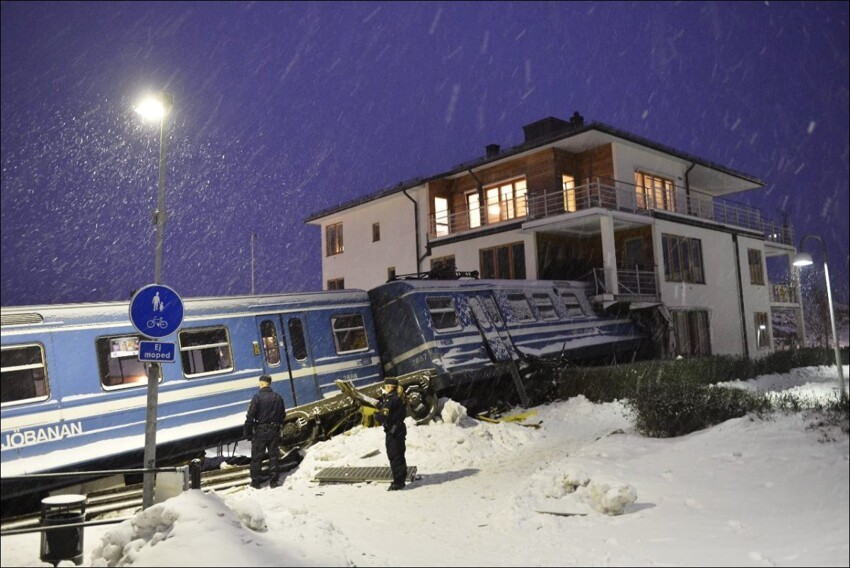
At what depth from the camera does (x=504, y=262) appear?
25.4 m

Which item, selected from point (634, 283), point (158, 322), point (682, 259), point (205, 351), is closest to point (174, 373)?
point (205, 351)

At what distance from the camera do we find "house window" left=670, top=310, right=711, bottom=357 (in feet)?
77.7

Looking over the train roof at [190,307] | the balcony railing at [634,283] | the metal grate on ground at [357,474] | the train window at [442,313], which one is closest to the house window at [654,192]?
the balcony railing at [634,283]

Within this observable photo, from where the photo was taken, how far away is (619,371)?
52.6 ft

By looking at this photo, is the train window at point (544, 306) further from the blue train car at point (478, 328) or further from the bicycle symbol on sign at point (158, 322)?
the bicycle symbol on sign at point (158, 322)

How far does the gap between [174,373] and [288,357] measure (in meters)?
2.32

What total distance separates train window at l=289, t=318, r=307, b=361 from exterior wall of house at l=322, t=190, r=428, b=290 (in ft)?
51.8

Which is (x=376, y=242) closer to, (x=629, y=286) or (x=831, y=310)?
(x=629, y=286)

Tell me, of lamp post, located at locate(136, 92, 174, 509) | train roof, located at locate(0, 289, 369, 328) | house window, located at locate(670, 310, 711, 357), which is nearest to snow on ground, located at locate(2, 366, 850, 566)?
lamp post, located at locate(136, 92, 174, 509)

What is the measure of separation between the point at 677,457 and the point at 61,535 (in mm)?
7383

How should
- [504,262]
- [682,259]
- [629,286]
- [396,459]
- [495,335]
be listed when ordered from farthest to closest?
[504,262], [682,259], [629,286], [495,335], [396,459]

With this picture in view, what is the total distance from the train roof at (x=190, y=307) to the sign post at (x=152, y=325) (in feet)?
8.42

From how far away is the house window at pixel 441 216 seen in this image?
93.7 ft

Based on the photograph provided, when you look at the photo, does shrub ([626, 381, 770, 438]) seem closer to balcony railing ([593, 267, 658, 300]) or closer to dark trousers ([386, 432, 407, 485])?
dark trousers ([386, 432, 407, 485])
